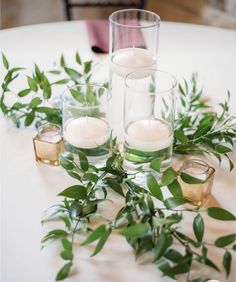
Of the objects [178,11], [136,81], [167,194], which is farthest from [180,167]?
[178,11]

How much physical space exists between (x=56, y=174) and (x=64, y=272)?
257 millimetres

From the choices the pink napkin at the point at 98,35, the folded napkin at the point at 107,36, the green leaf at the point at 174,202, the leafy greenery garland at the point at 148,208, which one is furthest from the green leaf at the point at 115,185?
the pink napkin at the point at 98,35

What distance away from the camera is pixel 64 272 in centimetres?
71

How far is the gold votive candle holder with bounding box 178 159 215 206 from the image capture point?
2.72 ft

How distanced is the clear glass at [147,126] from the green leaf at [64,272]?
243mm

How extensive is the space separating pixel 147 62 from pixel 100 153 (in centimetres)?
24

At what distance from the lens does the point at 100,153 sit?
0.90 meters

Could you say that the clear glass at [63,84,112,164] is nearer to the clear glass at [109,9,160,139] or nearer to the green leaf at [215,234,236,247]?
the clear glass at [109,9,160,139]

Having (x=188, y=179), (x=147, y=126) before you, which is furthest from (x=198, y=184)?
(x=147, y=126)

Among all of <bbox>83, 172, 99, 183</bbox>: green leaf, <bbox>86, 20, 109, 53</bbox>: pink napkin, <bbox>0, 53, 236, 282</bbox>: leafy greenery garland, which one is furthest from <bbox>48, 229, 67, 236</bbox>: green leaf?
→ <bbox>86, 20, 109, 53</bbox>: pink napkin

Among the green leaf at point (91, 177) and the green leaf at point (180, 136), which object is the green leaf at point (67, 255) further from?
the green leaf at point (180, 136)

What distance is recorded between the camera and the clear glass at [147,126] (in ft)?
2.79

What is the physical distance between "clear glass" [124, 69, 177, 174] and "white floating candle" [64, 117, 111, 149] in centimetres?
4

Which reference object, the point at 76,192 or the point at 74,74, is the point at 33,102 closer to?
the point at 74,74
